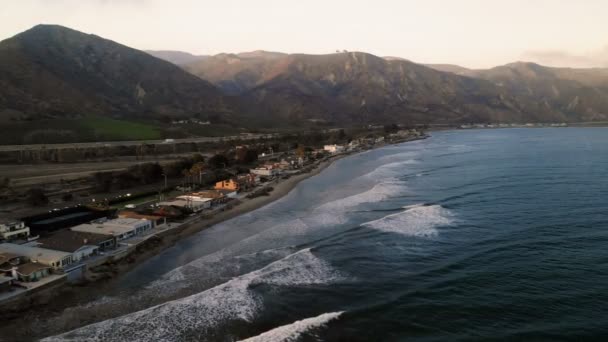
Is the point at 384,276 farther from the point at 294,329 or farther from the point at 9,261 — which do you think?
the point at 9,261

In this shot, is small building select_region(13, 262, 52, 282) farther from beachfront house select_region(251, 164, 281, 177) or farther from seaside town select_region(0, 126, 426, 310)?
beachfront house select_region(251, 164, 281, 177)

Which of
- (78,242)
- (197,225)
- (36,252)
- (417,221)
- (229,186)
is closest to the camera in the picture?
(36,252)

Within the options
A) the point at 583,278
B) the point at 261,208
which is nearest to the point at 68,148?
the point at 261,208

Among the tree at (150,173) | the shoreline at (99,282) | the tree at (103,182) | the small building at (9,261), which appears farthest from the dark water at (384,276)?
the tree at (150,173)

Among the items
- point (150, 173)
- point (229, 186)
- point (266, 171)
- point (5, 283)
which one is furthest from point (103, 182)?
point (5, 283)

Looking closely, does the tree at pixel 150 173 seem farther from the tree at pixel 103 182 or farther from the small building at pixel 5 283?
the small building at pixel 5 283

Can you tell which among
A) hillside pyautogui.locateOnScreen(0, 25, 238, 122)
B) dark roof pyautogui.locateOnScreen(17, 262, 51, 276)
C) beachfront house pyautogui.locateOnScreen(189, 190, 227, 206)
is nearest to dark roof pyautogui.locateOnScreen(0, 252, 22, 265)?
dark roof pyautogui.locateOnScreen(17, 262, 51, 276)
